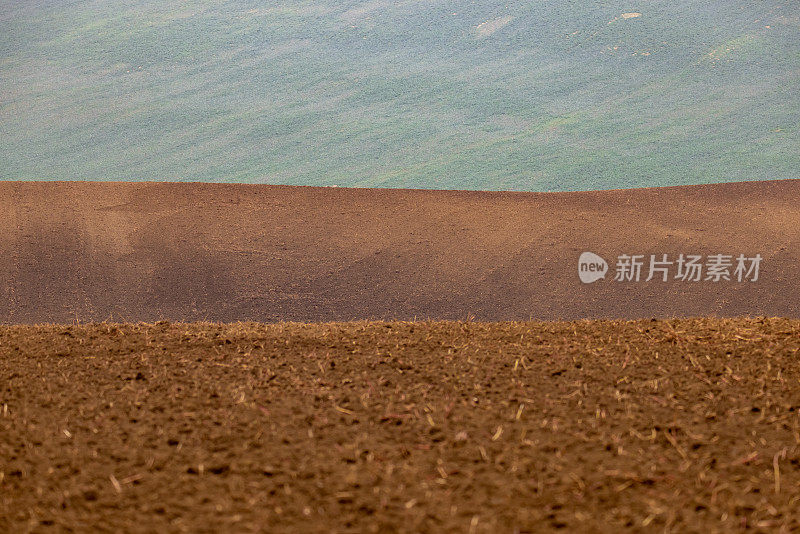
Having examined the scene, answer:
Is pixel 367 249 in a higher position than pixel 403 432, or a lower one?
higher

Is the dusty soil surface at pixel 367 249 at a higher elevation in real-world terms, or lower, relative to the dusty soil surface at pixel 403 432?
higher

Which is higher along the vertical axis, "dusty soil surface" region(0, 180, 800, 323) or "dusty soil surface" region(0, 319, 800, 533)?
"dusty soil surface" region(0, 180, 800, 323)

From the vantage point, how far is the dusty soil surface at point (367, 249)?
4375mm

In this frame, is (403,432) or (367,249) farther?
(367,249)

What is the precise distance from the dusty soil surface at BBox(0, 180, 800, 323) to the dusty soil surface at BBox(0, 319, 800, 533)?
1502 millimetres

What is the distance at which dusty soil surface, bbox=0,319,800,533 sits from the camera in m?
1.51

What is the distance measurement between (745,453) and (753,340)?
3.69 feet

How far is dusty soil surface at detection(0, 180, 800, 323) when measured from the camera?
14.4 ft

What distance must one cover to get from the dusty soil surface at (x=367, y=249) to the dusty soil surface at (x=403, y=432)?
1.50 meters

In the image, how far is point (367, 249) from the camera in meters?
4.66

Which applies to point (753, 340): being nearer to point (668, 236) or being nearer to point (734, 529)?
point (734, 529)

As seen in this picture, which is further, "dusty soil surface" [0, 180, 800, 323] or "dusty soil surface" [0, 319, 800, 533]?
"dusty soil surface" [0, 180, 800, 323]

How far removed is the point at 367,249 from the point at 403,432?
2833 mm

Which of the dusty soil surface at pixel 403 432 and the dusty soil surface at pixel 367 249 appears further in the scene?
the dusty soil surface at pixel 367 249
